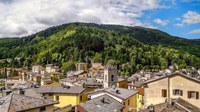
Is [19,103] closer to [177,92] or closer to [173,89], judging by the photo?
[173,89]

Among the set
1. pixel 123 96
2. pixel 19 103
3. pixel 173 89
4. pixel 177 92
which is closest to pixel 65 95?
pixel 123 96

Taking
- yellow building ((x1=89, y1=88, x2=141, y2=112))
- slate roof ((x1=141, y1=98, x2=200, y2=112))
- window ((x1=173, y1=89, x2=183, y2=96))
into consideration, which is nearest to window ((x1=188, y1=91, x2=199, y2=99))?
window ((x1=173, y1=89, x2=183, y2=96))

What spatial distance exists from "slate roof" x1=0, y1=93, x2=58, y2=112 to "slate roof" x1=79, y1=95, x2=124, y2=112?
21.1 feet

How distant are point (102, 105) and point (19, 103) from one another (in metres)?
14.4

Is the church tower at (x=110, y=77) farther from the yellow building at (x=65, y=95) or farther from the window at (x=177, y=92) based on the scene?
the window at (x=177, y=92)

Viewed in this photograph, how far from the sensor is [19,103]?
35.7 m

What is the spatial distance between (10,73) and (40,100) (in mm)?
157899

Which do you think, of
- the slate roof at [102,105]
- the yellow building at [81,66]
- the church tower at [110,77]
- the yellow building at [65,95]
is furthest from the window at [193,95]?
the yellow building at [81,66]

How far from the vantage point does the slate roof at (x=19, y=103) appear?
1344 inches

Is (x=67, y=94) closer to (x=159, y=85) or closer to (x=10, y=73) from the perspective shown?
(x=159, y=85)

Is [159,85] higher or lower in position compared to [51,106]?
higher

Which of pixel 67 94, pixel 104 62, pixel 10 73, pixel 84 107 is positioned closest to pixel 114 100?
pixel 84 107

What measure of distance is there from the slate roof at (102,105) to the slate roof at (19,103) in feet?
21.1

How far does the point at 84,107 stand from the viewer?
4172 centimetres
